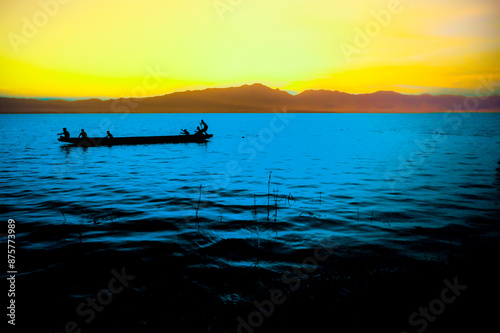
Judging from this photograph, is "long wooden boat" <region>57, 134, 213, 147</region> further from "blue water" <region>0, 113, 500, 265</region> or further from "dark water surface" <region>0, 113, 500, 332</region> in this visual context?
"dark water surface" <region>0, 113, 500, 332</region>

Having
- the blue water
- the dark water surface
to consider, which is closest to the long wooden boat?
the blue water

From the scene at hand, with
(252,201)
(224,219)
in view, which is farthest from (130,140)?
(224,219)

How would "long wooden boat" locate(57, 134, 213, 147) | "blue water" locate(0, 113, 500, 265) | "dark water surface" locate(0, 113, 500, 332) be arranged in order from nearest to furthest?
"dark water surface" locate(0, 113, 500, 332) → "blue water" locate(0, 113, 500, 265) → "long wooden boat" locate(57, 134, 213, 147)

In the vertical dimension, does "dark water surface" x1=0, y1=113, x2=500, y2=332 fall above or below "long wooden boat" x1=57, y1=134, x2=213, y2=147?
below

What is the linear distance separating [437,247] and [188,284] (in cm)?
838

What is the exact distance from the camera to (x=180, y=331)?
591 cm

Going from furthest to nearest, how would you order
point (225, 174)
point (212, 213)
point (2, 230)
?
point (225, 174)
point (212, 213)
point (2, 230)

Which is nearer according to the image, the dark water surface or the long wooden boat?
the dark water surface

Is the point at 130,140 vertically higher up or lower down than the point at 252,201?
higher up

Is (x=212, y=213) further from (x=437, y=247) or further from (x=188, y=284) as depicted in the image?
(x=437, y=247)

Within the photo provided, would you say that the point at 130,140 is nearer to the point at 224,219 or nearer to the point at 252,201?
the point at 252,201

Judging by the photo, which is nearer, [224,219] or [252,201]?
[224,219]

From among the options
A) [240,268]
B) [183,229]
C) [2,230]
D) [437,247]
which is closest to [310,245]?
[240,268]

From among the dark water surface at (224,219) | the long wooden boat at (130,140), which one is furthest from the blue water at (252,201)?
the long wooden boat at (130,140)
